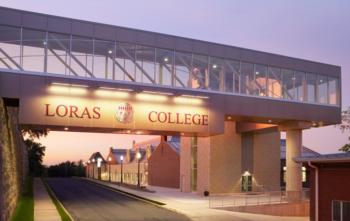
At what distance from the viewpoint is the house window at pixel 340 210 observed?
20938 mm

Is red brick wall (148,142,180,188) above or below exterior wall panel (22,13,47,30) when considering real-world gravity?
below

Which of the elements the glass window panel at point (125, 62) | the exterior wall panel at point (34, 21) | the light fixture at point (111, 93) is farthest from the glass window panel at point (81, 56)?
the exterior wall panel at point (34, 21)

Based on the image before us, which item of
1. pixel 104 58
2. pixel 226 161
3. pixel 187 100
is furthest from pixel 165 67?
pixel 226 161

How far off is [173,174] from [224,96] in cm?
2744

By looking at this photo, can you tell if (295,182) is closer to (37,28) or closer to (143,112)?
(143,112)

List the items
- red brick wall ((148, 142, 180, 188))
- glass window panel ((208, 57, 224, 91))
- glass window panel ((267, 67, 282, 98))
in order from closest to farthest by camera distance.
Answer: glass window panel ((208, 57, 224, 91)) → glass window panel ((267, 67, 282, 98)) → red brick wall ((148, 142, 180, 188))

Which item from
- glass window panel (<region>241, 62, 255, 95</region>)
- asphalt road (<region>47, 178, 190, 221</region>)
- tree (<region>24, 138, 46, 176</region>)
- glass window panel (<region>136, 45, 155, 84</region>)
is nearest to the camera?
asphalt road (<region>47, 178, 190, 221</region>)

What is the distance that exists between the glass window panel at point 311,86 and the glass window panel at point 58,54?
66.8ft

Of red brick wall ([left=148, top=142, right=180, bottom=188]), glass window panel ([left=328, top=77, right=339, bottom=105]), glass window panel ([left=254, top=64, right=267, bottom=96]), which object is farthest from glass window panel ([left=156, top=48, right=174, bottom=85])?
red brick wall ([left=148, top=142, right=180, bottom=188])

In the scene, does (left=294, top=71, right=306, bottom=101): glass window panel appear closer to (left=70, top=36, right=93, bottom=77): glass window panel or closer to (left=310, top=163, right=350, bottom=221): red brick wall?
(left=70, top=36, right=93, bottom=77): glass window panel

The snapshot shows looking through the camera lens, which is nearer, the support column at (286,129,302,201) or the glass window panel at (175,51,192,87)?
the glass window panel at (175,51,192,87)

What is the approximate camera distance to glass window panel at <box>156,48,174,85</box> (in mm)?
35312

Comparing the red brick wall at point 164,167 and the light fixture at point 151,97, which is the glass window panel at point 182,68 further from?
the red brick wall at point 164,167

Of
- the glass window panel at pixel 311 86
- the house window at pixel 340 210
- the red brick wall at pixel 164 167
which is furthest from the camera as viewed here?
the red brick wall at pixel 164 167
